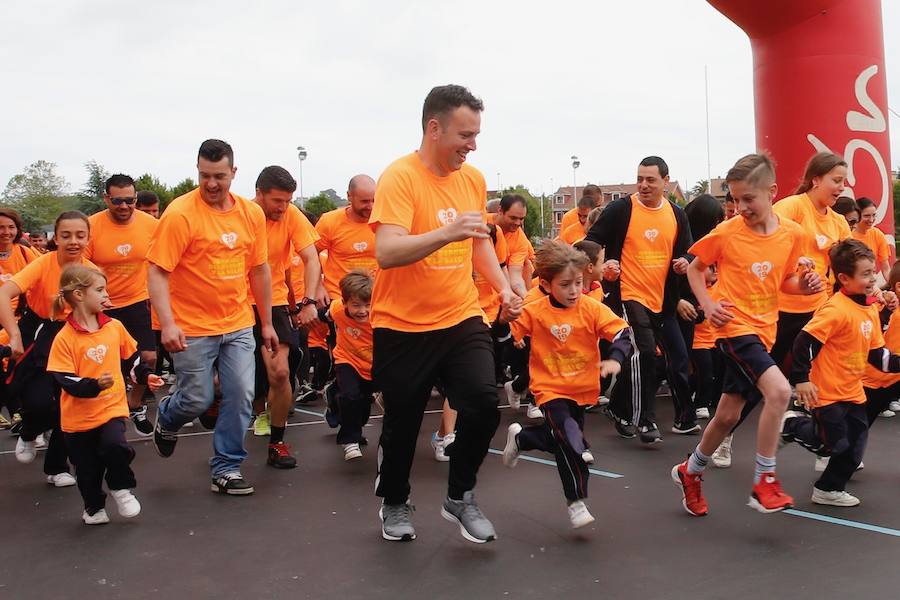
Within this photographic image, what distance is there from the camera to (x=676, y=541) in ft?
14.5

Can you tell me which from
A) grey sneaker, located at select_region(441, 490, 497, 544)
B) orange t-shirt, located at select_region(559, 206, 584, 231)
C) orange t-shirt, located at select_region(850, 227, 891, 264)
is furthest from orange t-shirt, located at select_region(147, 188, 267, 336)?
orange t-shirt, located at select_region(559, 206, 584, 231)

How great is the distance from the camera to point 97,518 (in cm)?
503

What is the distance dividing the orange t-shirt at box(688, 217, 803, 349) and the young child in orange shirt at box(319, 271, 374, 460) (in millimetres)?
2591

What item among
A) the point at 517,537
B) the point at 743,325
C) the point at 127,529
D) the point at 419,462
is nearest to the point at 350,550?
the point at 517,537

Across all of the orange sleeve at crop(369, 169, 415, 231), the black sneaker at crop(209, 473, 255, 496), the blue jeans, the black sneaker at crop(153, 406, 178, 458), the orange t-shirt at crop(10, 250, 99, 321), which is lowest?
the black sneaker at crop(209, 473, 255, 496)

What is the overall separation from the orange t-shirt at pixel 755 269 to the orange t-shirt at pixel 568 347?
2.32 feet

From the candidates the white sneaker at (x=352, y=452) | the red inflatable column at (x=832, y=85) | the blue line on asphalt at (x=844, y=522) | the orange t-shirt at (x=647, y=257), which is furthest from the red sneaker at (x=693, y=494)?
the red inflatable column at (x=832, y=85)

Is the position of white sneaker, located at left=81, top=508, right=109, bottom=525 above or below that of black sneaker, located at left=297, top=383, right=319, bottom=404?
above

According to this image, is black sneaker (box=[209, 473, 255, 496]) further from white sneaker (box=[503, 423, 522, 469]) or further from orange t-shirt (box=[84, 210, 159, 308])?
orange t-shirt (box=[84, 210, 159, 308])

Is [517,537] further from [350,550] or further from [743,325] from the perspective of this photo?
[743,325]

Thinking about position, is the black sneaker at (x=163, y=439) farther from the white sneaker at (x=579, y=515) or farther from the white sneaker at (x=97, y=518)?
the white sneaker at (x=579, y=515)

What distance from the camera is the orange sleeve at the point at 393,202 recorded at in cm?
401

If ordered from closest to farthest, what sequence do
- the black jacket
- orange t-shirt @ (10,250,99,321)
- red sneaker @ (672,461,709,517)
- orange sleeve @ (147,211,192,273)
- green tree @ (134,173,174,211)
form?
red sneaker @ (672,461,709,517)
orange sleeve @ (147,211,192,273)
orange t-shirt @ (10,250,99,321)
the black jacket
green tree @ (134,173,174,211)

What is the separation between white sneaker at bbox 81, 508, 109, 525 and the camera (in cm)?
502
